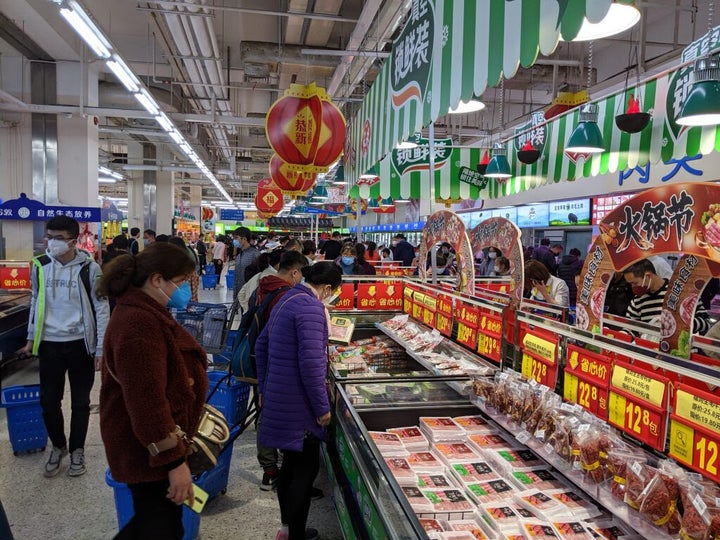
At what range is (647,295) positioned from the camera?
3.80 m

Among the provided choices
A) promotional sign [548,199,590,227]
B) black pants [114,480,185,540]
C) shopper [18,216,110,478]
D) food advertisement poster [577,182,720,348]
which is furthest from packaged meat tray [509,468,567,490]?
promotional sign [548,199,590,227]

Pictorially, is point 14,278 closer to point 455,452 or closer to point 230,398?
point 230,398

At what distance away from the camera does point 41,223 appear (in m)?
10.3

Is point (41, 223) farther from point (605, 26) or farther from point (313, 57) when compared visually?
point (605, 26)

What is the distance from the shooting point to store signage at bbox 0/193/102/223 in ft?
30.3

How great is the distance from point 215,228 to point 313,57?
34.7m

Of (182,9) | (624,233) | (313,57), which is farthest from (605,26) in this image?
(313,57)

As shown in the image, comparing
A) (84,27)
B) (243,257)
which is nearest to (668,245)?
(84,27)

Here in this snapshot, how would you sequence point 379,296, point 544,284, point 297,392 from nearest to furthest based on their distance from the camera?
1. point 297,392
2. point 544,284
3. point 379,296

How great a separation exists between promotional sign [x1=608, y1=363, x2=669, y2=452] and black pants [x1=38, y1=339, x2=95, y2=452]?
11.4 feet

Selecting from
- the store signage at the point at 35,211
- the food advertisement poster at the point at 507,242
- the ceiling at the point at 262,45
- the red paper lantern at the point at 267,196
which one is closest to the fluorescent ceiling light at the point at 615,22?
the food advertisement poster at the point at 507,242

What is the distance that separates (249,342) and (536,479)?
2.16 meters

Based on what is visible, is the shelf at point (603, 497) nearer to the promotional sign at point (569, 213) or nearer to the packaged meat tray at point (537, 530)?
the packaged meat tray at point (537, 530)

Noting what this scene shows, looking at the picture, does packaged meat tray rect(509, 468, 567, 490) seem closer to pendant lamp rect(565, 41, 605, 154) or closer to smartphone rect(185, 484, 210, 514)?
smartphone rect(185, 484, 210, 514)
